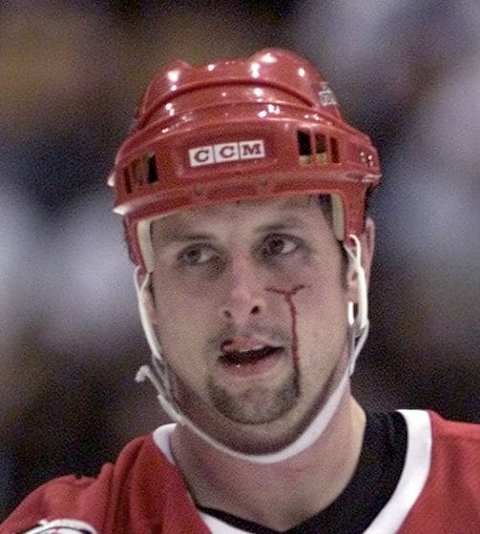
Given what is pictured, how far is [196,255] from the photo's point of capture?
1.12 m

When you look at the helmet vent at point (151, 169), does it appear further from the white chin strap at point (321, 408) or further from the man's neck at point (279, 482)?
the man's neck at point (279, 482)

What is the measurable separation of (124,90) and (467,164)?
0.54 m

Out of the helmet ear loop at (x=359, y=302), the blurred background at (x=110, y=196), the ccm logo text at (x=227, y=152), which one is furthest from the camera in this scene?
the blurred background at (x=110, y=196)

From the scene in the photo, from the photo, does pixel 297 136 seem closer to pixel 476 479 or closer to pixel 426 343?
pixel 476 479

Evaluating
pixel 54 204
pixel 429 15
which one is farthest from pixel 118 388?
pixel 429 15

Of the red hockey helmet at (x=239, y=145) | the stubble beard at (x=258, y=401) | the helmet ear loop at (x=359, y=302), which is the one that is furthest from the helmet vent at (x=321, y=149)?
the stubble beard at (x=258, y=401)

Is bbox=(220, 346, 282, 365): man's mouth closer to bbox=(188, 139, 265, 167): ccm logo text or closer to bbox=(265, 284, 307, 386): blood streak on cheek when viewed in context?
bbox=(265, 284, 307, 386): blood streak on cheek

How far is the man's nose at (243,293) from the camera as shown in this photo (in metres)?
1.06

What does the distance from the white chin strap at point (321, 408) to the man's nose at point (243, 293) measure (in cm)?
13

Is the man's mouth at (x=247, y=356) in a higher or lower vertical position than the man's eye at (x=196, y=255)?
lower

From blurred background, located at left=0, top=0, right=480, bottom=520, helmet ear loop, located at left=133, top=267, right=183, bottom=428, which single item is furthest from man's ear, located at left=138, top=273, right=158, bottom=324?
→ blurred background, located at left=0, top=0, right=480, bottom=520

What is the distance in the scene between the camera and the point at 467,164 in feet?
5.06

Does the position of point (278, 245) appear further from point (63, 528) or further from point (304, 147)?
point (63, 528)

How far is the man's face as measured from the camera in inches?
42.3
